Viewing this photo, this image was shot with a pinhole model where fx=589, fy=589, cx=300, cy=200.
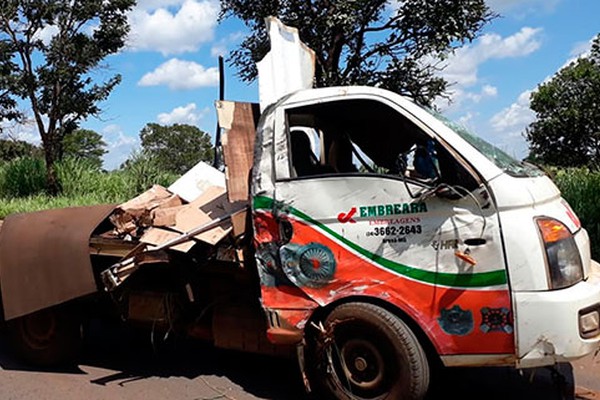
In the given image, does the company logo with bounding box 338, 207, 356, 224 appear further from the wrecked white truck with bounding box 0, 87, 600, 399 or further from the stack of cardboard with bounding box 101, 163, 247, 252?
the stack of cardboard with bounding box 101, 163, 247, 252

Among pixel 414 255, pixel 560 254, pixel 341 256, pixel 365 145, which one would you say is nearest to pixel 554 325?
pixel 560 254

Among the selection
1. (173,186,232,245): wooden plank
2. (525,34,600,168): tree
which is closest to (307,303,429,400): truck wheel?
(173,186,232,245): wooden plank

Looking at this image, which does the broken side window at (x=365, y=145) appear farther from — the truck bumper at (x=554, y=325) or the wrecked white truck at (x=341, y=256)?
the truck bumper at (x=554, y=325)

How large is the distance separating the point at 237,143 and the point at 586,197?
214 inches

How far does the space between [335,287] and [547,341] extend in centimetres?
131

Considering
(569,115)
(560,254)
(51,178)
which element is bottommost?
(560,254)

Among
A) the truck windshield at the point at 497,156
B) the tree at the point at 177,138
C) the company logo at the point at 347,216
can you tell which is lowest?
the company logo at the point at 347,216

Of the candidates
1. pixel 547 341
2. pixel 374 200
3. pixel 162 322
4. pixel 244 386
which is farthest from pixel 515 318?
pixel 162 322

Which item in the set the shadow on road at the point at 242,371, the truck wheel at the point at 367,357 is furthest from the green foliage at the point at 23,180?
the truck wheel at the point at 367,357

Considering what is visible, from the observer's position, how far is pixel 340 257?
3.85 m

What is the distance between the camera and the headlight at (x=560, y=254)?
3379 mm

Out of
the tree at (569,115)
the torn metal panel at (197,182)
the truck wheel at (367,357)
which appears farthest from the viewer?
the tree at (569,115)

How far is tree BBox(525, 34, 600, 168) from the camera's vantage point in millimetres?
28219

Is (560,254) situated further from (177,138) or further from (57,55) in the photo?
(177,138)
